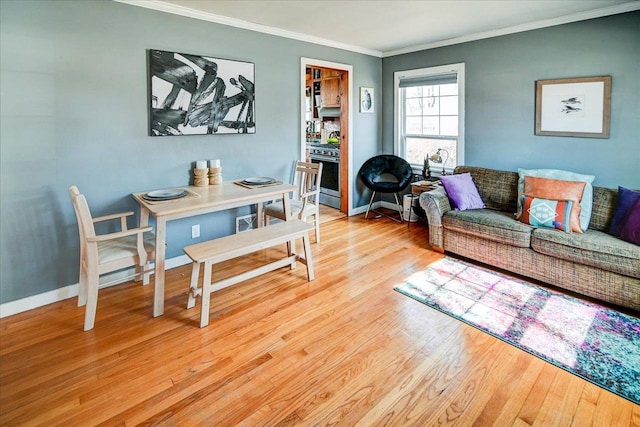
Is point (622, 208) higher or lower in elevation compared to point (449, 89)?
lower

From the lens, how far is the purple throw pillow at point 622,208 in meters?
2.90

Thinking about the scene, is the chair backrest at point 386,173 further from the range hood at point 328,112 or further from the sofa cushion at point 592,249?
the sofa cushion at point 592,249

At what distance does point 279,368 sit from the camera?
205 cm

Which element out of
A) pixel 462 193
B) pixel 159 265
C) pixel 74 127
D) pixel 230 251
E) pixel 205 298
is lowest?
pixel 205 298

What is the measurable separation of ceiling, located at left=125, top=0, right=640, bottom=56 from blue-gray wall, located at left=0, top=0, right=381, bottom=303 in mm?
256

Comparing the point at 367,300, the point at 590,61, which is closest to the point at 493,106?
the point at 590,61

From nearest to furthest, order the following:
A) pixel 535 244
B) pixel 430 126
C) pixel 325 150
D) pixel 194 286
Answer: pixel 194 286 < pixel 535 244 < pixel 430 126 < pixel 325 150

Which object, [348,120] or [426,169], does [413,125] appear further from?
[348,120]

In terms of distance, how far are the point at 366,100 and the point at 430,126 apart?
1016 mm

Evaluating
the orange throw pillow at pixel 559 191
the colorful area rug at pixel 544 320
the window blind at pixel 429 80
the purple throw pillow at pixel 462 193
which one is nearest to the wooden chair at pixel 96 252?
the colorful area rug at pixel 544 320

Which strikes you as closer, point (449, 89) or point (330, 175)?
point (449, 89)

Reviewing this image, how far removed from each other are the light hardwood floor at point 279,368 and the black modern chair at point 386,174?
230cm

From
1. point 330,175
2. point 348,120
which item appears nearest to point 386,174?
point 330,175

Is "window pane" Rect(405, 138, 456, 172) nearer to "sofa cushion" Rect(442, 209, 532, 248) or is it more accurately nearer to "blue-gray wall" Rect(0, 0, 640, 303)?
"blue-gray wall" Rect(0, 0, 640, 303)
